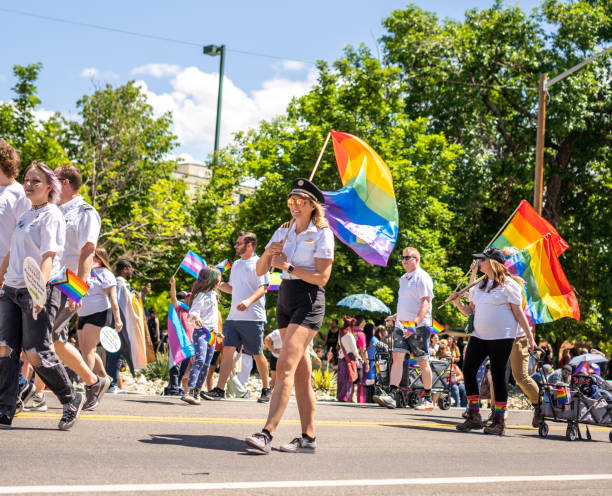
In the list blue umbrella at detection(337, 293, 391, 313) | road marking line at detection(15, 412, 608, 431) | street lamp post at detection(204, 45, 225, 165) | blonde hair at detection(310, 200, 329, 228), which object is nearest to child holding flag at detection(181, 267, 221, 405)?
road marking line at detection(15, 412, 608, 431)

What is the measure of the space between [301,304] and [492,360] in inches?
137

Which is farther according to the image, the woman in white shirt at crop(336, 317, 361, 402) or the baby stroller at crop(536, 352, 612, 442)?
the woman in white shirt at crop(336, 317, 361, 402)

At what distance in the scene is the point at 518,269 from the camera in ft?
39.4

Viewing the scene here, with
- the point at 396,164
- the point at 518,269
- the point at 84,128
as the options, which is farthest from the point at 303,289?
the point at 84,128

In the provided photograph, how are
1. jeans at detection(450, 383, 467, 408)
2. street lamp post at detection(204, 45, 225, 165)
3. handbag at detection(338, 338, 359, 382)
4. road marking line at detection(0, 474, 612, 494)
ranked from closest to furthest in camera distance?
road marking line at detection(0, 474, 612, 494)
handbag at detection(338, 338, 359, 382)
jeans at detection(450, 383, 467, 408)
street lamp post at detection(204, 45, 225, 165)

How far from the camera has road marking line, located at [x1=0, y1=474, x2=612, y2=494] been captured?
4031 mm

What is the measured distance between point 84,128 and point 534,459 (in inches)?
1015

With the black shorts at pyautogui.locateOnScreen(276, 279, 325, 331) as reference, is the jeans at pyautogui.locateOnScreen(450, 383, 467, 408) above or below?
below

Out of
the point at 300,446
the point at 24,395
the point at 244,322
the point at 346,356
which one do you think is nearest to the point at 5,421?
the point at 24,395

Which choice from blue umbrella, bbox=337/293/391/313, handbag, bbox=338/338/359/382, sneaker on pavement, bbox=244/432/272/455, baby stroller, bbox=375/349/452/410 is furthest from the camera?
blue umbrella, bbox=337/293/391/313

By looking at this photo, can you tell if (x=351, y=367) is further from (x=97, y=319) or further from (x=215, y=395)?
(x=97, y=319)

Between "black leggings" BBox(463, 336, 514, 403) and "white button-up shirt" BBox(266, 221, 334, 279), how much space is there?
3299 mm

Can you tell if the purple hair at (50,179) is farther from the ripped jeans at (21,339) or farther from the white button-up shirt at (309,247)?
the white button-up shirt at (309,247)

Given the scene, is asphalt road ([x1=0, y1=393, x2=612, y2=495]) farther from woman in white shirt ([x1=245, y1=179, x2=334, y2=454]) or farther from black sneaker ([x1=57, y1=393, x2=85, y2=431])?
woman in white shirt ([x1=245, y1=179, x2=334, y2=454])
